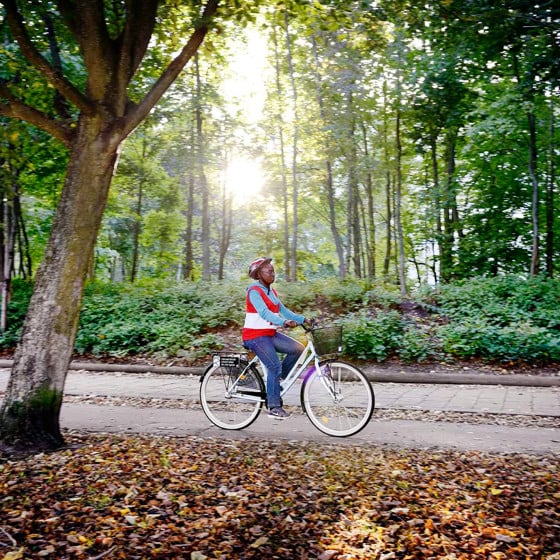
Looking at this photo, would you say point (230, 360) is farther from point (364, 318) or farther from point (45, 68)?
point (364, 318)

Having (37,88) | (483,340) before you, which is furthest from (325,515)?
(483,340)

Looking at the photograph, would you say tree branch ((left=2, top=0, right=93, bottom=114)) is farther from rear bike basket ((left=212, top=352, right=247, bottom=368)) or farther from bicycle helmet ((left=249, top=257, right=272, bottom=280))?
rear bike basket ((left=212, top=352, right=247, bottom=368))

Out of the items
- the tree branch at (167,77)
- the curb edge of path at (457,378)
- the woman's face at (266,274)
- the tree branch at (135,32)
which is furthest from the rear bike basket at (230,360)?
the curb edge of path at (457,378)

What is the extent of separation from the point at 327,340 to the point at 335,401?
28.5 inches

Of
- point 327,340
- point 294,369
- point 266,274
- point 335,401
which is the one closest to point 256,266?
point 266,274

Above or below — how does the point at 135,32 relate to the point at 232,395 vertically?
above

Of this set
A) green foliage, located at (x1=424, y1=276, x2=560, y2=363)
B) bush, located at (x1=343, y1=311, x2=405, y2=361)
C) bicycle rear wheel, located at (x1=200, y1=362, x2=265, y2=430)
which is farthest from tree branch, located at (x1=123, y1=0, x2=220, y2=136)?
green foliage, located at (x1=424, y1=276, x2=560, y2=363)

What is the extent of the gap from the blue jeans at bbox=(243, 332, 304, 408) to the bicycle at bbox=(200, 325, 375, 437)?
0.31 ft

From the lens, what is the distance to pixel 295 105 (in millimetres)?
18094

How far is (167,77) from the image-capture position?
600 cm

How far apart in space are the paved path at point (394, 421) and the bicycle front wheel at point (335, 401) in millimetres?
159

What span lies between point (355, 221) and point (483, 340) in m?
12.4

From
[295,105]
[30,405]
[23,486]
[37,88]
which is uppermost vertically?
[295,105]

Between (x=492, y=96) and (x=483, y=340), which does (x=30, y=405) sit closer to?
(x=483, y=340)
